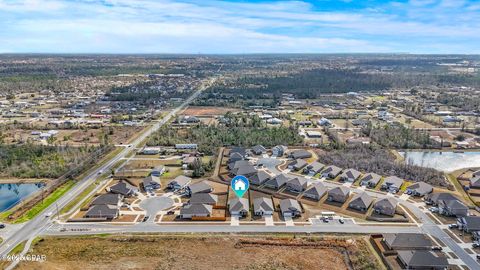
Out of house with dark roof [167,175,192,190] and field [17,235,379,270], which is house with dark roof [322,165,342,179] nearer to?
field [17,235,379,270]

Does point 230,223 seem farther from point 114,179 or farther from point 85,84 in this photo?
point 85,84

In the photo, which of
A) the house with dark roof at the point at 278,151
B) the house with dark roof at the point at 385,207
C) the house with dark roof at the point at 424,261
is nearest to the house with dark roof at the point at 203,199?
the house with dark roof at the point at 385,207

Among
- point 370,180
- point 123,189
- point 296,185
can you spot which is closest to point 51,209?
point 123,189

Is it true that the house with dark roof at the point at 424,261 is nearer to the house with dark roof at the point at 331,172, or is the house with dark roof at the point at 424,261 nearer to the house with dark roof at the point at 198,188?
the house with dark roof at the point at 331,172

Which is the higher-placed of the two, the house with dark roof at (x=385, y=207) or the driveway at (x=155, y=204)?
the house with dark roof at (x=385, y=207)

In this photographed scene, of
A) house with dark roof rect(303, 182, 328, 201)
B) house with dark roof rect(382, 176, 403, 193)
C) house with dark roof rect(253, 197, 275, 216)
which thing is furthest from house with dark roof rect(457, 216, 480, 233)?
house with dark roof rect(253, 197, 275, 216)

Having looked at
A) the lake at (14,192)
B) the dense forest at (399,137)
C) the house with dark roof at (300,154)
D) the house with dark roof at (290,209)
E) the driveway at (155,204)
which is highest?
the dense forest at (399,137)

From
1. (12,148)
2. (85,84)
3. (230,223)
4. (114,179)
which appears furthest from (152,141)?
(85,84)
